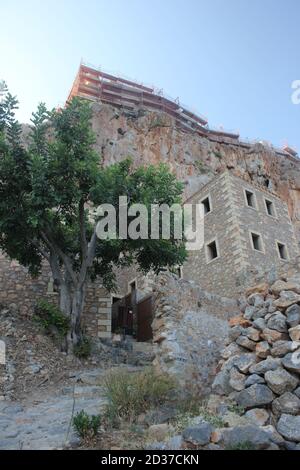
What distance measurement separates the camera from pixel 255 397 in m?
4.92

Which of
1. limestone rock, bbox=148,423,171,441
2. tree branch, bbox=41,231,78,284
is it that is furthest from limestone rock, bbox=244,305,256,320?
tree branch, bbox=41,231,78,284

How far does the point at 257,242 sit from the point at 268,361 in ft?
39.9

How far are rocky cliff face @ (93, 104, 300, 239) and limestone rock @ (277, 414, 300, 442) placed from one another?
22.1 m

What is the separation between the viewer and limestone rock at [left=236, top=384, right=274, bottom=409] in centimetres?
486

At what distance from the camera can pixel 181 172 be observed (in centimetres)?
2692

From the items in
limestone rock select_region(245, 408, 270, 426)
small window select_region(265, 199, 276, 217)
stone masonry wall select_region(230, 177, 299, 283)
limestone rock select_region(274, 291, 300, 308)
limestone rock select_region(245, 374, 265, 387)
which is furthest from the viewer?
small window select_region(265, 199, 276, 217)

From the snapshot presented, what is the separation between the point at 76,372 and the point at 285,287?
6287 mm

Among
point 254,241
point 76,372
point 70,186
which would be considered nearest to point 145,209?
point 70,186

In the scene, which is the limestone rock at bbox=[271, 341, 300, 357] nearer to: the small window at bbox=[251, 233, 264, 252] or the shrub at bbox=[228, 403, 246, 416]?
the shrub at bbox=[228, 403, 246, 416]

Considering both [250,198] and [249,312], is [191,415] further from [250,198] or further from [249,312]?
[250,198]

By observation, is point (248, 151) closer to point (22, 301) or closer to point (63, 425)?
point (22, 301)

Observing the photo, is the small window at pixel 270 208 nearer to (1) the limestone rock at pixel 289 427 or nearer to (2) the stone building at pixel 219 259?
(2) the stone building at pixel 219 259

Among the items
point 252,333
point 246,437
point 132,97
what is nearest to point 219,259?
point 252,333

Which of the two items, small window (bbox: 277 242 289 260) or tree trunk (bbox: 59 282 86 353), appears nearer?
tree trunk (bbox: 59 282 86 353)
